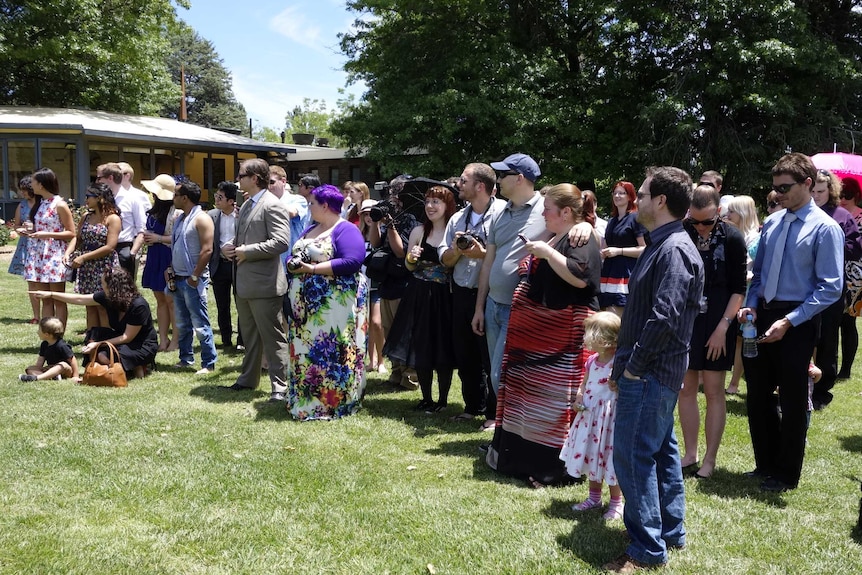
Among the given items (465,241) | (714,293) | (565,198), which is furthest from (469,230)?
(714,293)

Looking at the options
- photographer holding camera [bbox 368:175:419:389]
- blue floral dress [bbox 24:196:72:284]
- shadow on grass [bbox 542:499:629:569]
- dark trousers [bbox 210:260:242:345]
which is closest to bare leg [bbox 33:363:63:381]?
blue floral dress [bbox 24:196:72:284]

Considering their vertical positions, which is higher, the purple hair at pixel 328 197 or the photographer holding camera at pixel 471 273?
the purple hair at pixel 328 197

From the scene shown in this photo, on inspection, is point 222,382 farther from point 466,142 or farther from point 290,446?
point 466,142

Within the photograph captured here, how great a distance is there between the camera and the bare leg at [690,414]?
5.02 metres

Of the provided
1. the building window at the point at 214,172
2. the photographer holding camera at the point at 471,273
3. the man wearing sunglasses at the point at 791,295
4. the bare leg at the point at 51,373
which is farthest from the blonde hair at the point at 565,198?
the building window at the point at 214,172

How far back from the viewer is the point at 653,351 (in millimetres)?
3379

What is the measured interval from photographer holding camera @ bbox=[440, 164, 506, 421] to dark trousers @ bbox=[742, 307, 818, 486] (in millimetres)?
2043

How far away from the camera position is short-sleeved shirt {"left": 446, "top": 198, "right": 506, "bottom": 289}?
5.98m

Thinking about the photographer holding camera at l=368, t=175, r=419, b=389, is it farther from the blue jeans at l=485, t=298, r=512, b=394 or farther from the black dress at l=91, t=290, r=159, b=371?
the black dress at l=91, t=290, r=159, b=371

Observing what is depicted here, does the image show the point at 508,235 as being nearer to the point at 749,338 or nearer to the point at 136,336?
the point at 749,338

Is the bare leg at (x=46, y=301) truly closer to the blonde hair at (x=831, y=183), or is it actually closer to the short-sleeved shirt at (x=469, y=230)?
the short-sleeved shirt at (x=469, y=230)

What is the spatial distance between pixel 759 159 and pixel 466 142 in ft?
27.3

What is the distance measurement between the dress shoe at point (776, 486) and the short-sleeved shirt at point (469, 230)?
2538 millimetres

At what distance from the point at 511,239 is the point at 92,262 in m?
5.08
